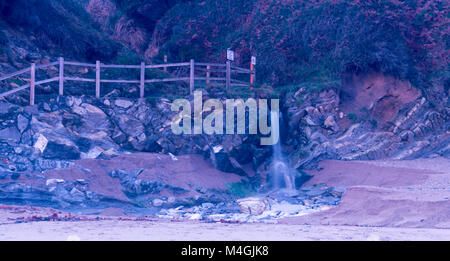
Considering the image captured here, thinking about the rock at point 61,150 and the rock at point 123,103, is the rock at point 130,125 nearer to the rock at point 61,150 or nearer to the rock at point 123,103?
the rock at point 123,103

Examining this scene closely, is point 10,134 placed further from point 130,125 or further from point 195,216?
point 195,216

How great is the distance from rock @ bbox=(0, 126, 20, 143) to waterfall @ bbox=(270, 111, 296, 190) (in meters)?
8.32

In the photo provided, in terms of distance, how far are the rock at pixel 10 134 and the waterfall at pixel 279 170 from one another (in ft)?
27.3

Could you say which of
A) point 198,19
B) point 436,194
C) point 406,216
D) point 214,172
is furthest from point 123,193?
point 198,19

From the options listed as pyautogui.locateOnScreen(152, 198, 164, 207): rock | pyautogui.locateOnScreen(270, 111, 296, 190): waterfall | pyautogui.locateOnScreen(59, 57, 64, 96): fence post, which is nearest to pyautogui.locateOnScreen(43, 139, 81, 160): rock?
pyautogui.locateOnScreen(59, 57, 64, 96): fence post

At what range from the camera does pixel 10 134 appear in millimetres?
15109

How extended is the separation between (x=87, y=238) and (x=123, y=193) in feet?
19.9

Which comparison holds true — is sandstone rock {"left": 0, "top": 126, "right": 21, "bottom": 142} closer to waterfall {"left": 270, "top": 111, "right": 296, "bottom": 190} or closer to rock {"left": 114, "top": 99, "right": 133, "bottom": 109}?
rock {"left": 114, "top": 99, "right": 133, "bottom": 109}

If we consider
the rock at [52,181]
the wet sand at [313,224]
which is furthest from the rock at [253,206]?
the rock at [52,181]

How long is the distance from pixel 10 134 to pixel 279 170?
893 cm

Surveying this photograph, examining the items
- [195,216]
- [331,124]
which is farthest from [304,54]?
[195,216]

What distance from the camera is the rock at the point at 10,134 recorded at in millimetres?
14961

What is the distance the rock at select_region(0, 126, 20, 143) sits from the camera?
14961 millimetres
